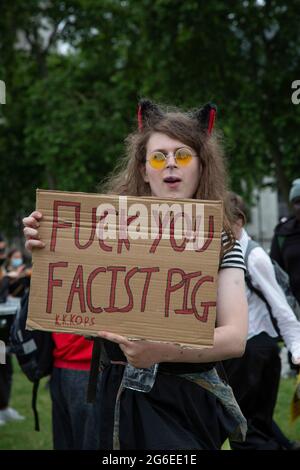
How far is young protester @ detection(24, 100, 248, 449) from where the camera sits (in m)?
2.49

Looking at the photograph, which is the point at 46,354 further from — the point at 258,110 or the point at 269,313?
the point at 258,110

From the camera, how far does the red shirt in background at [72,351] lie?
4.46 metres

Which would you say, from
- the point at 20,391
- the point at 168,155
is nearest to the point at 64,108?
the point at 20,391

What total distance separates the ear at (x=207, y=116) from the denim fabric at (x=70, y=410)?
80.4 inches

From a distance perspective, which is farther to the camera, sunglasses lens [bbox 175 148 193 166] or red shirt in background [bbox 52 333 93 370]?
red shirt in background [bbox 52 333 93 370]

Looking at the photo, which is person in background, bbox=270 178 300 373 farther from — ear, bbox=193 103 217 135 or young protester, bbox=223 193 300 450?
ear, bbox=193 103 217 135

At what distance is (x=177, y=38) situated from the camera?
17.7 m

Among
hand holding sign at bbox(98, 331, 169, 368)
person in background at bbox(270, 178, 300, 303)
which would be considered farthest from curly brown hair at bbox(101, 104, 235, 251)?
person in background at bbox(270, 178, 300, 303)

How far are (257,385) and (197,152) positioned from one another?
2769 mm

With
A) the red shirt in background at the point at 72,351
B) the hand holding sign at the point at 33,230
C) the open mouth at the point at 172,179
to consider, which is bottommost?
the red shirt in background at the point at 72,351

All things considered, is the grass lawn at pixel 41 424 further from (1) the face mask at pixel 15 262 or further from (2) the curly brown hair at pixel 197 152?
(2) the curly brown hair at pixel 197 152

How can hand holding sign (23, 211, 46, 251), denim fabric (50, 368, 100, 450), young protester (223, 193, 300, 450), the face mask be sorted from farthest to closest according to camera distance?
the face mask
young protester (223, 193, 300, 450)
denim fabric (50, 368, 100, 450)
hand holding sign (23, 211, 46, 251)

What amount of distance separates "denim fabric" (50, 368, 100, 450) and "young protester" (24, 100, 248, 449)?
5.72 ft

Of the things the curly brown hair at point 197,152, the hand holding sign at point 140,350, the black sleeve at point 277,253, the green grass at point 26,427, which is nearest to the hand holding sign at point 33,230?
the hand holding sign at point 140,350
